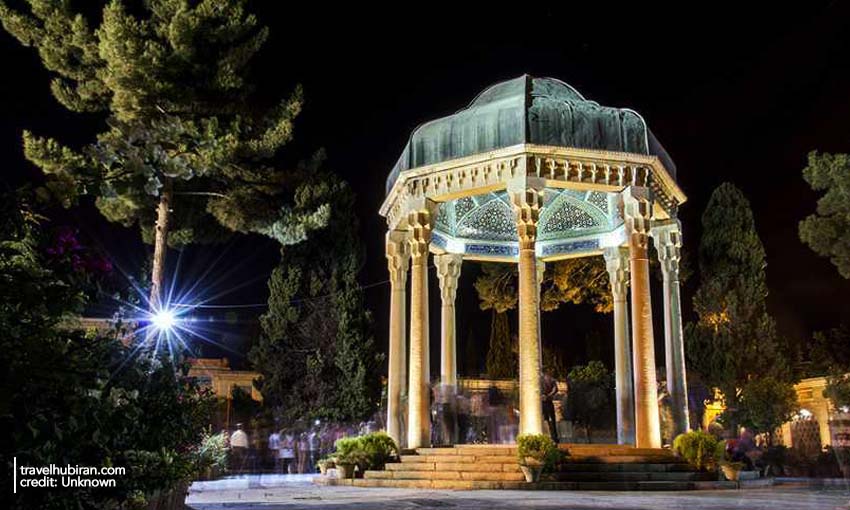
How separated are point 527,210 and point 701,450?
214 inches

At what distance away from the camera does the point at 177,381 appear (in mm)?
6727

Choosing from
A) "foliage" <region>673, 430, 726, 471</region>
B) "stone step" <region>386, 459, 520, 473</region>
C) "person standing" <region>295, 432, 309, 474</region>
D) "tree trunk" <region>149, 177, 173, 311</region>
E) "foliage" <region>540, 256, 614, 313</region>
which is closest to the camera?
"stone step" <region>386, 459, 520, 473</region>

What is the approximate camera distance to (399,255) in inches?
707

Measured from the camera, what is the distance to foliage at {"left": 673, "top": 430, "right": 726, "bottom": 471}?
13.8 meters

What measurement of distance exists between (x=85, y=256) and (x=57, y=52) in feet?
60.8

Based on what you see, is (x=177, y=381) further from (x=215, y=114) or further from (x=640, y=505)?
(x=215, y=114)

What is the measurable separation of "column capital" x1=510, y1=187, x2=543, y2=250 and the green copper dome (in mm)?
978

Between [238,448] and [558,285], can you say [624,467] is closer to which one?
[238,448]

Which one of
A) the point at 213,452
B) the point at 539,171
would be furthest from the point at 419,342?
the point at 213,452

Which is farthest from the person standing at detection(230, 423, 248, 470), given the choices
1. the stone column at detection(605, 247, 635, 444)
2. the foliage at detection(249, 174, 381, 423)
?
the stone column at detection(605, 247, 635, 444)

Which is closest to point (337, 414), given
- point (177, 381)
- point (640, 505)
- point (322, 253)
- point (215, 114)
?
point (322, 253)

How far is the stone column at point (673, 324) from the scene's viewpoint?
16.2m

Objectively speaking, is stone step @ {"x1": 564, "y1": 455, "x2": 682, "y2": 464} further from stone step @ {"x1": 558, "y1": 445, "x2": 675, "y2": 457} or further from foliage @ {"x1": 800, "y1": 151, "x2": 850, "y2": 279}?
foliage @ {"x1": 800, "y1": 151, "x2": 850, "y2": 279}

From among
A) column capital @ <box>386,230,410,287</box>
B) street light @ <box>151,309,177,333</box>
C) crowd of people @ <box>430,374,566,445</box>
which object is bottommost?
crowd of people @ <box>430,374,566,445</box>
